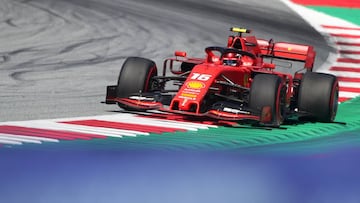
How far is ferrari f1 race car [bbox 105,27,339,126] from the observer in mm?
11547

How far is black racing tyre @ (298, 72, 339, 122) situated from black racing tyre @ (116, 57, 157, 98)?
1.91 metres

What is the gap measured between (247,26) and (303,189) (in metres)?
15.7

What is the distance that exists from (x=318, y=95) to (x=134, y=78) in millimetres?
2280

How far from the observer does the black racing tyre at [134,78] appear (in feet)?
40.8

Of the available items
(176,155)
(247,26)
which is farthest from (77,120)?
(247,26)

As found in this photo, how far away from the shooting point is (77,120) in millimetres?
11680

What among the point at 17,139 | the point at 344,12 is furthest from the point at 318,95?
the point at 344,12

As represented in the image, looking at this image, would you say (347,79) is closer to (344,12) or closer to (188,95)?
(188,95)

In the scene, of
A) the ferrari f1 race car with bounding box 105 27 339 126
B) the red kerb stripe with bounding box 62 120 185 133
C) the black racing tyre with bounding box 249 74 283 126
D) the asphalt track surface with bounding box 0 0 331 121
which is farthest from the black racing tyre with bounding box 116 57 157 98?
the black racing tyre with bounding box 249 74 283 126

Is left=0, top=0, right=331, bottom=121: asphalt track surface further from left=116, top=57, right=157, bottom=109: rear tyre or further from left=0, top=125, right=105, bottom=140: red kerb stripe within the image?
left=0, top=125, right=105, bottom=140: red kerb stripe

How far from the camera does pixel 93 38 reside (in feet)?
64.2

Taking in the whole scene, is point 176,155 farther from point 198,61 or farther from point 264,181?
point 198,61

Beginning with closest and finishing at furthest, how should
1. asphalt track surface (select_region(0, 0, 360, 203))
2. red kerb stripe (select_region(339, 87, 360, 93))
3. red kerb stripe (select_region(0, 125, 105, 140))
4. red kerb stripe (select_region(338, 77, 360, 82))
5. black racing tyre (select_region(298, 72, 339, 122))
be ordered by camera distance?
1. asphalt track surface (select_region(0, 0, 360, 203))
2. red kerb stripe (select_region(0, 125, 105, 140))
3. black racing tyre (select_region(298, 72, 339, 122))
4. red kerb stripe (select_region(339, 87, 360, 93))
5. red kerb stripe (select_region(338, 77, 360, 82))

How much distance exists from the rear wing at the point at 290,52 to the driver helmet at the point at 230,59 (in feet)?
4.51
